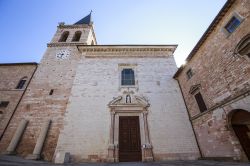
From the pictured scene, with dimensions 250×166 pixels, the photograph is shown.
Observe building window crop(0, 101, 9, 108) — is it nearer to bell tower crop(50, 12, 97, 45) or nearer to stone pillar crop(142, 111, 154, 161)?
bell tower crop(50, 12, 97, 45)

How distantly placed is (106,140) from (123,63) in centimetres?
615

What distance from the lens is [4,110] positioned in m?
9.89

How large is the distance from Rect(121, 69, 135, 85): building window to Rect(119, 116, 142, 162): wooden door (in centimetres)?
282

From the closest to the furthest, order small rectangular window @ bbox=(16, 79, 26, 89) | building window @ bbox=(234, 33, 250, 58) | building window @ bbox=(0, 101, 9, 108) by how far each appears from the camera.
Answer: building window @ bbox=(234, 33, 250, 58) → building window @ bbox=(0, 101, 9, 108) → small rectangular window @ bbox=(16, 79, 26, 89)

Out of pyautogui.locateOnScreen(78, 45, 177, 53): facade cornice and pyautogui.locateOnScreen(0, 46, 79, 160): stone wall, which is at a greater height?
pyautogui.locateOnScreen(78, 45, 177, 53): facade cornice

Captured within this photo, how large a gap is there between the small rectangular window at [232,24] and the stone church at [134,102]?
0.04m

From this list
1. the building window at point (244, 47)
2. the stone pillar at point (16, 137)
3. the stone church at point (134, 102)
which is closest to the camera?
the building window at point (244, 47)

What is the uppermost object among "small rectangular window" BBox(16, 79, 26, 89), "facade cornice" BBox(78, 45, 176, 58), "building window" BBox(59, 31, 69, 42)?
"building window" BBox(59, 31, 69, 42)

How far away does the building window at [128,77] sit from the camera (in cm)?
1048

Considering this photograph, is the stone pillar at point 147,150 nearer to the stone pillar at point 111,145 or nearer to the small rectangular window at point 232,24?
the stone pillar at point 111,145

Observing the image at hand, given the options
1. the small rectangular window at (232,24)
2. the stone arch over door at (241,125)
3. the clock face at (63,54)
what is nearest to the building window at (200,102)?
the stone arch over door at (241,125)

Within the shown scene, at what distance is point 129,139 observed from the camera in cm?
813

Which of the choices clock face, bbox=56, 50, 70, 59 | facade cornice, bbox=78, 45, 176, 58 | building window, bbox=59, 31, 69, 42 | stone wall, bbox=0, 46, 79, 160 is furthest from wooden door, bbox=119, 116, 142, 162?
building window, bbox=59, 31, 69, 42

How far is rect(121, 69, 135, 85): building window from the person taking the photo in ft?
34.4
